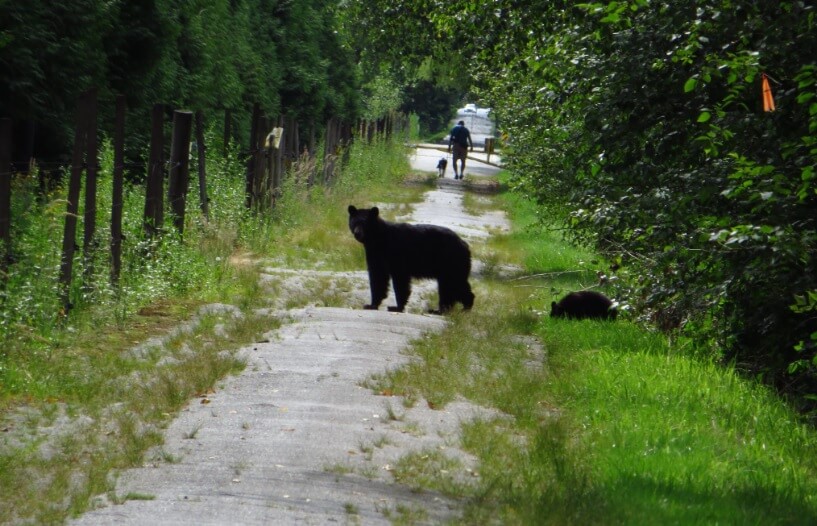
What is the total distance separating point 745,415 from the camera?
8.51 m

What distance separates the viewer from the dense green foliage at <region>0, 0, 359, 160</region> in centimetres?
1380

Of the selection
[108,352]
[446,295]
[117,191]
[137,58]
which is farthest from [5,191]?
[137,58]

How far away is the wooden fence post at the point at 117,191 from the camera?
1156 cm

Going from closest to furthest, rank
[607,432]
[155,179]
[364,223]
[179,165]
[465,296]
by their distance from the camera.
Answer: [607,432]
[155,179]
[364,223]
[465,296]
[179,165]

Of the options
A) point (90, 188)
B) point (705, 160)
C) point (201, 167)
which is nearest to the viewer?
point (705, 160)

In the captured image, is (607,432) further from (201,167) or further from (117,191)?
(201,167)

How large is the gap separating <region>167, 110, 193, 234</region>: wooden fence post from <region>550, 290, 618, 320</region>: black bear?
4556 mm

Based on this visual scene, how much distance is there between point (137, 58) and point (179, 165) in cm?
323

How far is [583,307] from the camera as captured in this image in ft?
45.5

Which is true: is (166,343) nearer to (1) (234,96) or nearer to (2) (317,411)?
(2) (317,411)

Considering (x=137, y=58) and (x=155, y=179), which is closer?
(x=155, y=179)

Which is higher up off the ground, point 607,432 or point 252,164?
point 252,164

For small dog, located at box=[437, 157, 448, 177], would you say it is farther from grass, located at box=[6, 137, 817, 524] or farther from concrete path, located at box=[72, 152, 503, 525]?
concrete path, located at box=[72, 152, 503, 525]

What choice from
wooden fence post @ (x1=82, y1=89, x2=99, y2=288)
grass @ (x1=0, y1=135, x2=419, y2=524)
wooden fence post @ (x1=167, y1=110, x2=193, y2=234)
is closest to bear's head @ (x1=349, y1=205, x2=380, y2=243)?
grass @ (x1=0, y1=135, x2=419, y2=524)
